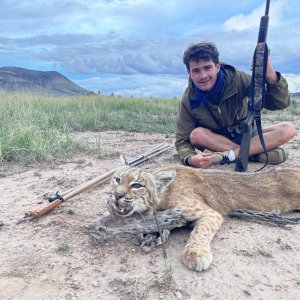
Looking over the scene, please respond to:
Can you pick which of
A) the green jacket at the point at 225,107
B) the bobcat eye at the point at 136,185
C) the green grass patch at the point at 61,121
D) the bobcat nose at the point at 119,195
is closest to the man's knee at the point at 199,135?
the green jacket at the point at 225,107

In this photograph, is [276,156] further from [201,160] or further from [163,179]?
[163,179]

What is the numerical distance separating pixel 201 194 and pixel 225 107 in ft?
7.80

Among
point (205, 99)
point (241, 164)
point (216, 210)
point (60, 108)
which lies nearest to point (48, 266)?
point (216, 210)

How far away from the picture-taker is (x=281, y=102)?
20.8ft

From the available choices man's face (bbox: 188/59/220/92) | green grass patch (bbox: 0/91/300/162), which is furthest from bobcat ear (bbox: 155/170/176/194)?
green grass patch (bbox: 0/91/300/162)

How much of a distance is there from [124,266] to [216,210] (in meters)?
1.36

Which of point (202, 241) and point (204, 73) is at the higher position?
point (204, 73)

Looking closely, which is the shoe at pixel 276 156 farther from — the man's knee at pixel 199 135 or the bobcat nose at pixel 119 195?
the bobcat nose at pixel 119 195

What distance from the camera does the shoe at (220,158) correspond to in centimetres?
652

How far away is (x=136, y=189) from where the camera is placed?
13.1ft

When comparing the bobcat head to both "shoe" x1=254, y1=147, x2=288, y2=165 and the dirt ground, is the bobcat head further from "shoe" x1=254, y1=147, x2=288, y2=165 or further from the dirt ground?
"shoe" x1=254, y1=147, x2=288, y2=165

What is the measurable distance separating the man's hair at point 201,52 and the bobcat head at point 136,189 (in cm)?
241

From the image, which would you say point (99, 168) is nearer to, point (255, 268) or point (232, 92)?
point (232, 92)

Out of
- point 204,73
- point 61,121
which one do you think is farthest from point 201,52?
point 61,121
